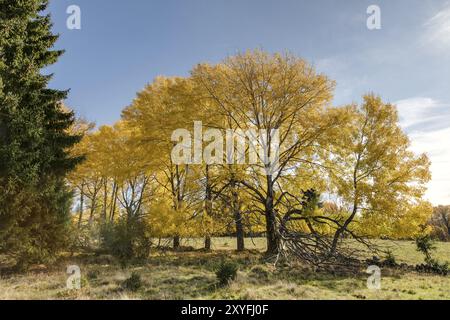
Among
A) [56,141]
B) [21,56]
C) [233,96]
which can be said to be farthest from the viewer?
[233,96]

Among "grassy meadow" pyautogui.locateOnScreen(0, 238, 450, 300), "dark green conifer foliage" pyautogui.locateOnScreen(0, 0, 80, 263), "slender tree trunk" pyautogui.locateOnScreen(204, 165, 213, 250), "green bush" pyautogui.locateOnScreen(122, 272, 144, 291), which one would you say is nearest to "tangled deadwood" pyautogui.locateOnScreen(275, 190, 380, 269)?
"grassy meadow" pyautogui.locateOnScreen(0, 238, 450, 300)

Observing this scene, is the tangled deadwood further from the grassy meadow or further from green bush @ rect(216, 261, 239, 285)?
green bush @ rect(216, 261, 239, 285)

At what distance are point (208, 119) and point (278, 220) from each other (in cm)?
647

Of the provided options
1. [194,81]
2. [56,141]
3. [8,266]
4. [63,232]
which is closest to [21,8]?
[56,141]

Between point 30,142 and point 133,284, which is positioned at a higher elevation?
point 30,142

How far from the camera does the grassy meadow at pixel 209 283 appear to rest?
8.05m

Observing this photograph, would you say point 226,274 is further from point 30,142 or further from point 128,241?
point 30,142

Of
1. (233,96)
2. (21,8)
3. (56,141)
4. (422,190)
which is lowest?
(422,190)

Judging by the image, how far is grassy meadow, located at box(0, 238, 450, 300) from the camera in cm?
805

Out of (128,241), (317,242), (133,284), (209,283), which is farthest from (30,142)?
(317,242)

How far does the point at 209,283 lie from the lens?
9.53 metres

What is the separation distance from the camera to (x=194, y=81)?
1476 cm

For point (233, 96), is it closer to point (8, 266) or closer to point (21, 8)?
point (21, 8)

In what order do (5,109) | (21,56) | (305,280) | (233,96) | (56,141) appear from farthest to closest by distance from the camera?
(233,96) → (56,141) → (21,56) → (5,109) → (305,280)
